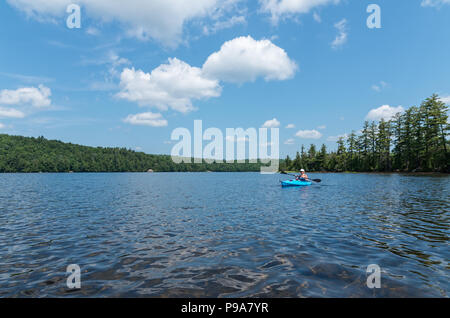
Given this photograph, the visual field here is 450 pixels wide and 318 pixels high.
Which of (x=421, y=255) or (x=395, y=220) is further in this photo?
(x=395, y=220)

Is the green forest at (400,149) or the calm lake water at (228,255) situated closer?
the calm lake water at (228,255)

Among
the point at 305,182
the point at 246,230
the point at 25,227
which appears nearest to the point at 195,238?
the point at 246,230

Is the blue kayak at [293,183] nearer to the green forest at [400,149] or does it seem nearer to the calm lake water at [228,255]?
the calm lake water at [228,255]

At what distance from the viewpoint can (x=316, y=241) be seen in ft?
37.4

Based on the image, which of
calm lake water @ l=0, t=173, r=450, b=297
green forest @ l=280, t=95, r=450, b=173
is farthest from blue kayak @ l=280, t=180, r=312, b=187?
green forest @ l=280, t=95, r=450, b=173

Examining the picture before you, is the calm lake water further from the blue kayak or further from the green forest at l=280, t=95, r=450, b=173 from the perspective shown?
the green forest at l=280, t=95, r=450, b=173

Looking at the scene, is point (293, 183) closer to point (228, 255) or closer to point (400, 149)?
point (228, 255)

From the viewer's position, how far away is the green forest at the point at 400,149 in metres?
75.3

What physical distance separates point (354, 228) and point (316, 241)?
397cm

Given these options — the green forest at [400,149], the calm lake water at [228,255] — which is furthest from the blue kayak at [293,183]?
the green forest at [400,149]

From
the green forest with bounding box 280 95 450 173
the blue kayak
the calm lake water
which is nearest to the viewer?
the calm lake water

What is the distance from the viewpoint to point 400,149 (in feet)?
315

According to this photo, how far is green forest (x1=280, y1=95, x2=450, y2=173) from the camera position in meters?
75.3
